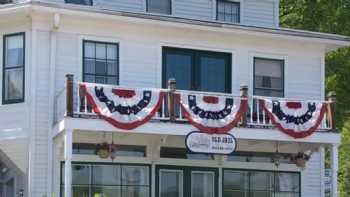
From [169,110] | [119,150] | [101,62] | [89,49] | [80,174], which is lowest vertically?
[80,174]

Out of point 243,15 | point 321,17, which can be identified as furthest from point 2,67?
point 321,17

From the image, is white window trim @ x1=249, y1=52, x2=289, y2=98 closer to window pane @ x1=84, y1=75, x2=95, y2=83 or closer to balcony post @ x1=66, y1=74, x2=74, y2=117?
window pane @ x1=84, y1=75, x2=95, y2=83

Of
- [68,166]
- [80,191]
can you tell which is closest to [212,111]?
[80,191]

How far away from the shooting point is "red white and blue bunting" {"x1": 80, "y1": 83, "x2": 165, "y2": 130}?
23500 mm

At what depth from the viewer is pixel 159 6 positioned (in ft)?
94.8

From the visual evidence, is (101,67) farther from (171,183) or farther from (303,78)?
(303,78)

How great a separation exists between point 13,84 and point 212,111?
6.03 metres

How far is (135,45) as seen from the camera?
2628cm

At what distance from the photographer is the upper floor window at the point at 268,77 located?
2802 cm

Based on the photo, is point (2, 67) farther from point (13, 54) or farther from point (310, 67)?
point (310, 67)

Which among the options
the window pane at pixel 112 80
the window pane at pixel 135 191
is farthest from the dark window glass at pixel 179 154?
the window pane at pixel 112 80

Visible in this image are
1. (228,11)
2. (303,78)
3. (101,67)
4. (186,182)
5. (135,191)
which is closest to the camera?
(135,191)

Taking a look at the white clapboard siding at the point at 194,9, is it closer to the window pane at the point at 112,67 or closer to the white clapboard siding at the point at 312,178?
the window pane at the point at 112,67

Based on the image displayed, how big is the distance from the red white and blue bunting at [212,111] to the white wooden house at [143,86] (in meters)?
0.29
